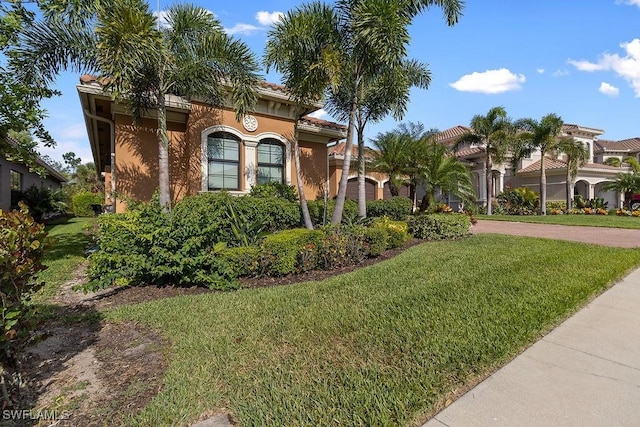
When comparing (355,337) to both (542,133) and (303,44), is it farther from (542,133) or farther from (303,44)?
(542,133)

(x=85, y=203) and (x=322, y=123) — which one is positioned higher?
(x=322, y=123)

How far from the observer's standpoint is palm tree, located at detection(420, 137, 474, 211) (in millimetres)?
11852

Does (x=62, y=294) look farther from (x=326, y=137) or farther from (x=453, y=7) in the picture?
(x=453, y=7)

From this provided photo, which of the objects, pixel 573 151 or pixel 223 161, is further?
pixel 573 151

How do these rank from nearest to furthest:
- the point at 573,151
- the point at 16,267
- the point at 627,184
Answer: the point at 16,267 → the point at 573,151 → the point at 627,184

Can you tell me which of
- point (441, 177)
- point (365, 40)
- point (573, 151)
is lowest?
point (441, 177)

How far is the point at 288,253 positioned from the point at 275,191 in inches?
181

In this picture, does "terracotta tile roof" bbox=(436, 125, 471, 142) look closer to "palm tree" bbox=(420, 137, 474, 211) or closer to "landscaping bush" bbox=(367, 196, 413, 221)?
"landscaping bush" bbox=(367, 196, 413, 221)

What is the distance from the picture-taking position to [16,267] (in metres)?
2.47

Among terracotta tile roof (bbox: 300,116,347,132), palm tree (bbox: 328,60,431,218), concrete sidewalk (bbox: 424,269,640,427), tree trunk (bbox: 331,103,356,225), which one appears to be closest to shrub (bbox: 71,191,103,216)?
terracotta tile roof (bbox: 300,116,347,132)

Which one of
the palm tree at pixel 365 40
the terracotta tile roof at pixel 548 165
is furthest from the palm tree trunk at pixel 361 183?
the terracotta tile roof at pixel 548 165

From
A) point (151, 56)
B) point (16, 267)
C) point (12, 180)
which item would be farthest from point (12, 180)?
point (16, 267)

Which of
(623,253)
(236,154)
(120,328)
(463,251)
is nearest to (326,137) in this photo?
(236,154)

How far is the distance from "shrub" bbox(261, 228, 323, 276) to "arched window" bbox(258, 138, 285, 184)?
200 inches
